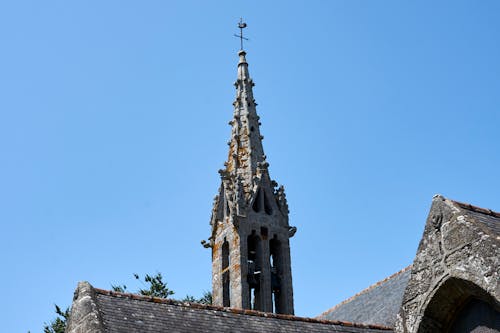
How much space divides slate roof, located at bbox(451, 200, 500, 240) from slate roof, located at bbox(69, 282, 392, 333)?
13.1 feet

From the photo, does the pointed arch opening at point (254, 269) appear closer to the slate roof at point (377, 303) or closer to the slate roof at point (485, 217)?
the slate roof at point (377, 303)

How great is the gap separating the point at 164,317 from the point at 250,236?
13.8 m

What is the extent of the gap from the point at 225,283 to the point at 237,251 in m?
1.19

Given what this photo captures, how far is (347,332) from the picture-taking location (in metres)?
9.90

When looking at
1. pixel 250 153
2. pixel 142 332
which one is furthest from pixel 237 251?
pixel 142 332

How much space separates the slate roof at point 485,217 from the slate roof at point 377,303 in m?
7.64

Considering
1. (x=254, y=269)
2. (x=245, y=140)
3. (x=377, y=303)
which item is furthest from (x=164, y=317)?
(x=245, y=140)

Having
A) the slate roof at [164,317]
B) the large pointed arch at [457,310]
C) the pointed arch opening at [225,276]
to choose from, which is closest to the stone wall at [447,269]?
the large pointed arch at [457,310]

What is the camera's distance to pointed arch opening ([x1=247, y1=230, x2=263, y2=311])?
21594 millimetres

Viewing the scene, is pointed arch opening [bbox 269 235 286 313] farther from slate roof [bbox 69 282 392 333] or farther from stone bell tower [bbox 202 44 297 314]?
slate roof [bbox 69 282 392 333]

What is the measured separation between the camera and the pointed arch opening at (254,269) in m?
21.6

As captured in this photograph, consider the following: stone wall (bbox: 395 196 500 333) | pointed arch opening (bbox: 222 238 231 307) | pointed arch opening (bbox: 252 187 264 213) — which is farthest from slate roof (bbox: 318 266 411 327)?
stone wall (bbox: 395 196 500 333)

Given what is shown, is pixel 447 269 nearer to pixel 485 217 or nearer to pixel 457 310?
pixel 457 310

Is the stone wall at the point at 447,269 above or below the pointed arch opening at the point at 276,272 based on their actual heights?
below
